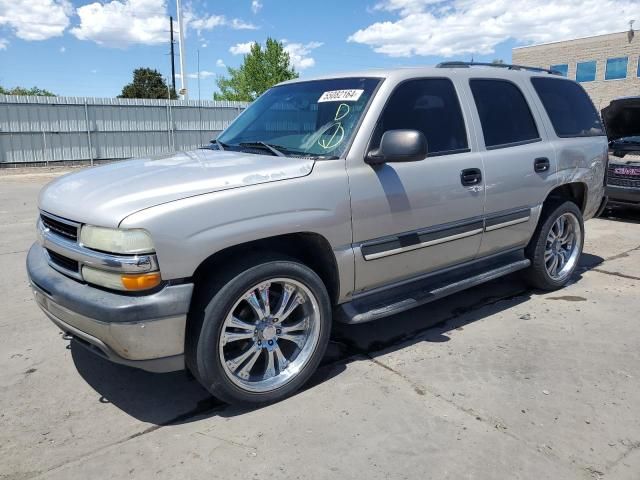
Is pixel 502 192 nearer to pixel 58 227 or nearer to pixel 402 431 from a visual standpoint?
pixel 402 431

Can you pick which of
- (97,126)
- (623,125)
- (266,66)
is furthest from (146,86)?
(623,125)

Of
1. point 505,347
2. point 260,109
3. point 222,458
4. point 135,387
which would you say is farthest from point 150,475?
point 260,109

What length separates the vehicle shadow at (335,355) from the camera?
9.99ft

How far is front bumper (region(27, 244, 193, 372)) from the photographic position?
8.30 ft

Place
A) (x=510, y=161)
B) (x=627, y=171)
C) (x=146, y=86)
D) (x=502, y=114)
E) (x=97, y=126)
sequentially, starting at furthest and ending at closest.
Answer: (x=146, y=86)
(x=97, y=126)
(x=627, y=171)
(x=502, y=114)
(x=510, y=161)

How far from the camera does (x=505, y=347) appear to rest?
3.80 metres

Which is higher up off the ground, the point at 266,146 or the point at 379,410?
the point at 266,146

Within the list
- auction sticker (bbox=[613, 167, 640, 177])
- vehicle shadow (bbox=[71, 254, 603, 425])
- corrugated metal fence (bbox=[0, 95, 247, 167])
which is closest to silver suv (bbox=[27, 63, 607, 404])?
vehicle shadow (bbox=[71, 254, 603, 425])

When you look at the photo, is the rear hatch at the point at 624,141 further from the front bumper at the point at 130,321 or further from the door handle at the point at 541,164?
the front bumper at the point at 130,321

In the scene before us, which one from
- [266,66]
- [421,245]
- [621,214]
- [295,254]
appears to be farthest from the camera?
[266,66]

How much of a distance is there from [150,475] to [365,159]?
2074 millimetres

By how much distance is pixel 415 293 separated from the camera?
144 inches

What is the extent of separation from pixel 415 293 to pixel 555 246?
2.05m

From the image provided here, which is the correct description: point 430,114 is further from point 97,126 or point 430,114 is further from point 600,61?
point 600,61
